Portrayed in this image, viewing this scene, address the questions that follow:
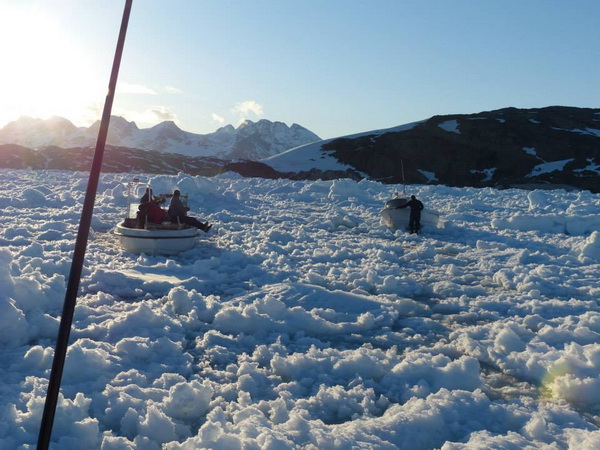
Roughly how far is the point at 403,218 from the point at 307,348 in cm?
1220

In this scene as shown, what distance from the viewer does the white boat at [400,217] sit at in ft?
60.2

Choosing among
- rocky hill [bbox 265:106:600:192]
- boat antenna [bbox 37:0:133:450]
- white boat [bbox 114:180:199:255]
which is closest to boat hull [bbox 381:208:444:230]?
white boat [bbox 114:180:199:255]

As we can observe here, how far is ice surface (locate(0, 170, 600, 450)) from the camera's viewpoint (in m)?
4.55

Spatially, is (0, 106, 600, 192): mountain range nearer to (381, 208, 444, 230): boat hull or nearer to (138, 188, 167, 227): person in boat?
(381, 208, 444, 230): boat hull

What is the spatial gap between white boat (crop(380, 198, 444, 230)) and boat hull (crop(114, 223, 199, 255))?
8.06 metres

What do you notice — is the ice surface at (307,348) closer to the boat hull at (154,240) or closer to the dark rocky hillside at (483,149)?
the boat hull at (154,240)

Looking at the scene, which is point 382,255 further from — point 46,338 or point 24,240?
point 24,240

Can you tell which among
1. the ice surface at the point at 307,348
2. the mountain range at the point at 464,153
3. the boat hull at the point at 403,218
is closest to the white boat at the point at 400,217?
the boat hull at the point at 403,218

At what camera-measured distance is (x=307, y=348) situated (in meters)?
6.87

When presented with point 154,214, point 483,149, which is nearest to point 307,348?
point 154,214

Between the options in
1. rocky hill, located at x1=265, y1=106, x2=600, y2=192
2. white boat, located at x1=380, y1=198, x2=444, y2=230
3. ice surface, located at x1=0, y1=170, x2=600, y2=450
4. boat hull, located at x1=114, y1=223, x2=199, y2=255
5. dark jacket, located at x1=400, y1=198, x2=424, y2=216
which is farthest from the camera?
rocky hill, located at x1=265, y1=106, x2=600, y2=192

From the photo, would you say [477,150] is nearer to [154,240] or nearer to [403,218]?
[403,218]

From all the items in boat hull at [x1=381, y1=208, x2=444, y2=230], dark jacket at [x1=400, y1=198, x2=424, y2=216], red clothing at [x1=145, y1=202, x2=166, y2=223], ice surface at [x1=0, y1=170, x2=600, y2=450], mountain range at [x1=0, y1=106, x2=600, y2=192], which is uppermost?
mountain range at [x1=0, y1=106, x2=600, y2=192]

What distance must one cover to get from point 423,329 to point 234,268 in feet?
16.7
